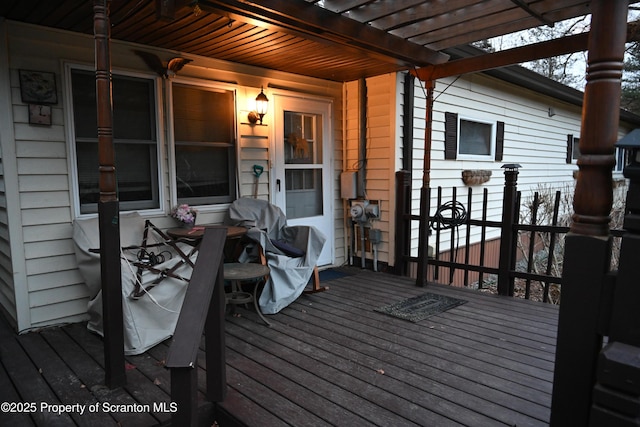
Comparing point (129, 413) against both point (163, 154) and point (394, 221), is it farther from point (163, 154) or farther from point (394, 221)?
point (394, 221)

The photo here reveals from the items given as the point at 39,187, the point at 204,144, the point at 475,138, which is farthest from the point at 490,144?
the point at 39,187

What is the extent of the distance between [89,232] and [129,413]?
161cm

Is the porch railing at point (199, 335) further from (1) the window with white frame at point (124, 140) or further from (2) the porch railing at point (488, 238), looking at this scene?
(2) the porch railing at point (488, 238)

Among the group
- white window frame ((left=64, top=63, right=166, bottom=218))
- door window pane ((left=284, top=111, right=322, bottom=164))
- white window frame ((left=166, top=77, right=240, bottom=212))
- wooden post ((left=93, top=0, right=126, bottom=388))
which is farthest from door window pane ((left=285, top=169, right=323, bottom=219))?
wooden post ((left=93, top=0, right=126, bottom=388))

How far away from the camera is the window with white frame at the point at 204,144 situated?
3.90 metres

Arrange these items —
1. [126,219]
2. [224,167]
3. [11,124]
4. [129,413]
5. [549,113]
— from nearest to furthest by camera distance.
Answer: [129,413] < [11,124] < [126,219] < [224,167] < [549,113]

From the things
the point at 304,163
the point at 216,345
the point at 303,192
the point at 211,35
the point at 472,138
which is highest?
the point at 211,35

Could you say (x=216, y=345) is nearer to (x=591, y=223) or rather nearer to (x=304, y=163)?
(x=591, y=223)

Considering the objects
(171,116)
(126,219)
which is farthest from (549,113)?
(126,219)

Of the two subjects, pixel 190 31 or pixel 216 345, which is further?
pixel 190 31

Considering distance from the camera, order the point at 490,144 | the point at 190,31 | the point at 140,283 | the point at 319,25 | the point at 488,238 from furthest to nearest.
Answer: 1. the point at 488,238
2. the point at 490,144
3. the point at 190,31
4. the point at 319,25
5. the point at 140,283

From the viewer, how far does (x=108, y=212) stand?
2.26 m

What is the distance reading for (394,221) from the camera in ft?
16.0

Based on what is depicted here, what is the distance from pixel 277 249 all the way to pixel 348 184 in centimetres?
161
